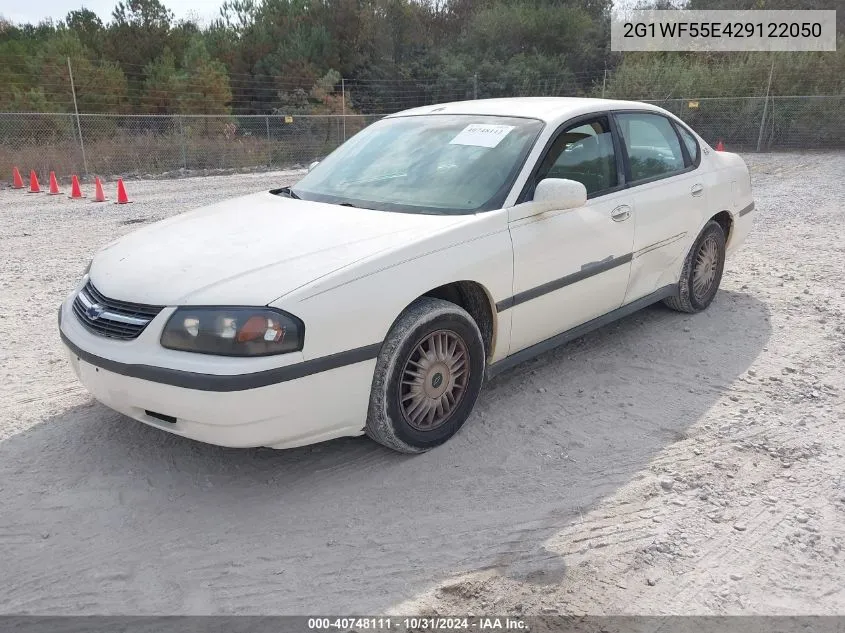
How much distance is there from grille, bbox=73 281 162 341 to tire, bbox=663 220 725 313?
3749 mm

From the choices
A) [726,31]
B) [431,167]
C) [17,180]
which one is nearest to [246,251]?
[431,167]

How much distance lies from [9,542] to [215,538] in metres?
0.79

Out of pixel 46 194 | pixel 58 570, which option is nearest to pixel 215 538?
pixel 58 570

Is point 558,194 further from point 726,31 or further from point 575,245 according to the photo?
point 726,31

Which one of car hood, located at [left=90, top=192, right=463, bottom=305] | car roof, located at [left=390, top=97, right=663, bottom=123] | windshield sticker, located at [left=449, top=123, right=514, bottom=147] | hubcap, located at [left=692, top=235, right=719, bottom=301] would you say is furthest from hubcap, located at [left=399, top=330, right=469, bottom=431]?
hubcap, located at [left=692, top=235, right=719, bottom=301]

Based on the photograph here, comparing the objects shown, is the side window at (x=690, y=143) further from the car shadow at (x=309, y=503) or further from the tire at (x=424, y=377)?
the tire at (x=424, y=377)

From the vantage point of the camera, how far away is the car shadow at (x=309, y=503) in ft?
8.32

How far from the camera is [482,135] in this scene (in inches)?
159

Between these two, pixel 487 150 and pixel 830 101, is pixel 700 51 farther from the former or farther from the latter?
pixel 487 150

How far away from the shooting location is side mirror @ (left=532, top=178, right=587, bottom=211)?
360 cm

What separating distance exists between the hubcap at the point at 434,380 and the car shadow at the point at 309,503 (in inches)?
7.8

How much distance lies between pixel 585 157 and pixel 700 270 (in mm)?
1671

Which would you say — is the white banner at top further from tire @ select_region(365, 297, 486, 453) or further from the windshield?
tire @ select_region(365, 297, 486, 453)

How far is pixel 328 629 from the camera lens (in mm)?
2357
